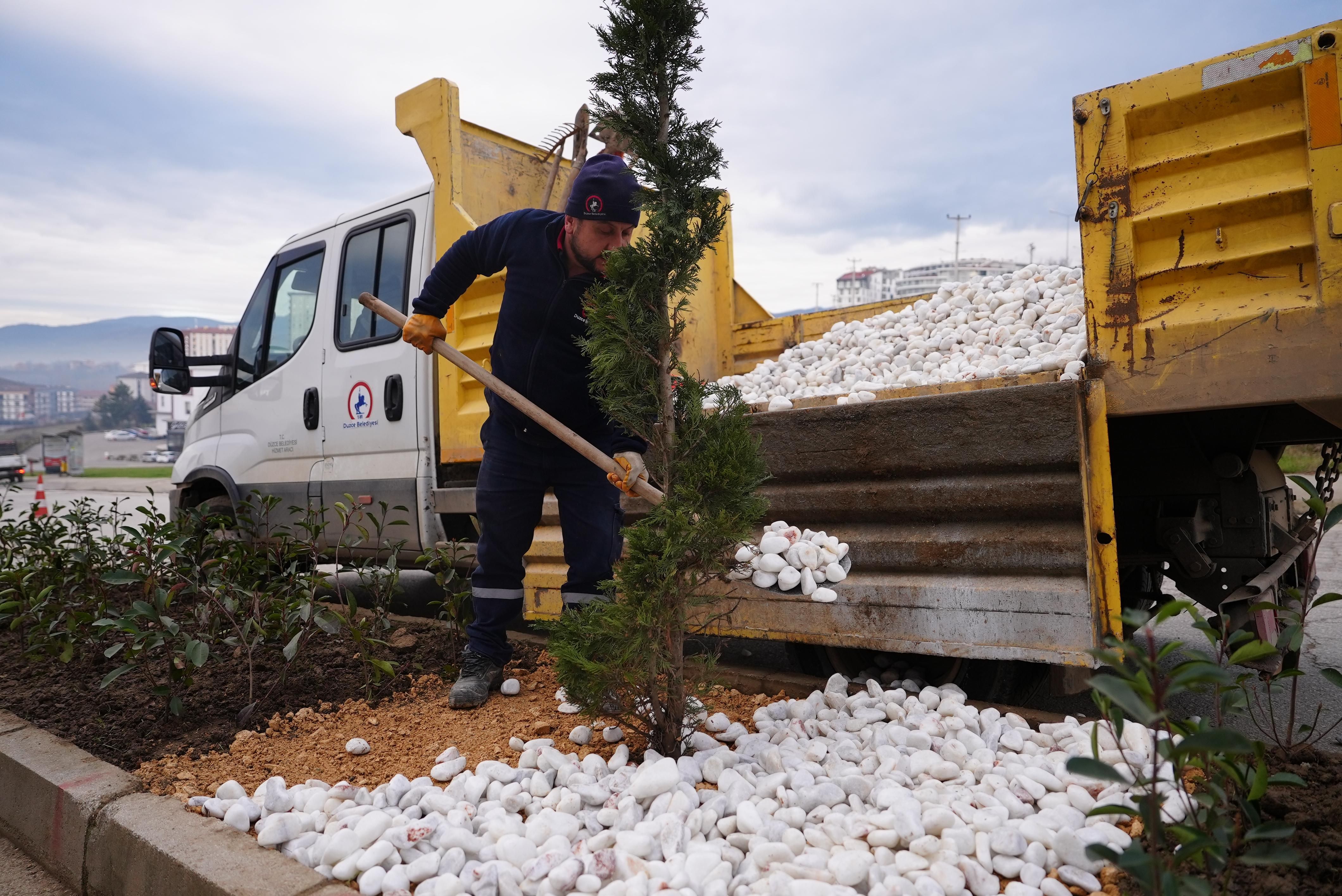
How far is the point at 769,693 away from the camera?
2879mm

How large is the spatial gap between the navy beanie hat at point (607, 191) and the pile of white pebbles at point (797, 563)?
3.72 ft

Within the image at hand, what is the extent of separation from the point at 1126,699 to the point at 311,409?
465cm

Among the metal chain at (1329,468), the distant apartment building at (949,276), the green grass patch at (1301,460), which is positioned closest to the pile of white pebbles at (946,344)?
the distant apartment building at (949,276)

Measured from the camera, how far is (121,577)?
9.53ft

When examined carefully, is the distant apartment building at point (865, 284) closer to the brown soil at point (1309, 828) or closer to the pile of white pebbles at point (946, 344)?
the pile of white pebbles at point (946, 344)

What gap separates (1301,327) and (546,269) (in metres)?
2.24

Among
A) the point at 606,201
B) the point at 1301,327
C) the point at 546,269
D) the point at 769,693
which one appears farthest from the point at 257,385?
the point at 1301,327

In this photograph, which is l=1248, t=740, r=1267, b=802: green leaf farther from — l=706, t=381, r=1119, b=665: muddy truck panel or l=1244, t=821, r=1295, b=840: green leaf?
l=706, t=381, r=1119, b=665: muddy truck panel

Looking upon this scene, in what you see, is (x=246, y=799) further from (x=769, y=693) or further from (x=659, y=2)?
(x=659, y=2)

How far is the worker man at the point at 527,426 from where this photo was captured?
118 inches

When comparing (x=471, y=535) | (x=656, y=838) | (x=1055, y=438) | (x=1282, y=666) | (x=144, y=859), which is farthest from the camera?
(x=471, y=535)

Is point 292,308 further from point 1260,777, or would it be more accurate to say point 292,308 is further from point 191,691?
point 1260,777

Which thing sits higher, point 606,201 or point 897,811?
point 606,201

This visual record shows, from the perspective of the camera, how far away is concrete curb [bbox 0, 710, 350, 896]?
1.83 metres
